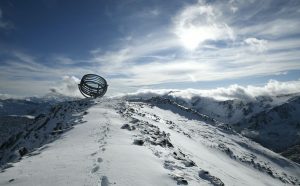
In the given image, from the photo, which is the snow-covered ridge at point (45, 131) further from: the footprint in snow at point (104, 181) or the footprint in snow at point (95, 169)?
the footprint in snow at point (104, 181)

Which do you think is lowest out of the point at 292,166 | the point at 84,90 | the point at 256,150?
the point at 292,166

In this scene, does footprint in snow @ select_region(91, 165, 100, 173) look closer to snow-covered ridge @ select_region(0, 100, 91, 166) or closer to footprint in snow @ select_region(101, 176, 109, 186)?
footprint in snow @ select_region(101, 176, 109, 186)

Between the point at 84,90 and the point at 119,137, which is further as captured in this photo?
the point at 84,90

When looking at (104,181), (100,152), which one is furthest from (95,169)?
(100,152)

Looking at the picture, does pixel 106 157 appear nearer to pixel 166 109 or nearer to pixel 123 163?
pixel 123 163

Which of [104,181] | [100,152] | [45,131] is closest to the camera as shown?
[104,181]

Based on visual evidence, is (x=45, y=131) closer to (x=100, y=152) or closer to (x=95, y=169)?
(x=100, y=152)

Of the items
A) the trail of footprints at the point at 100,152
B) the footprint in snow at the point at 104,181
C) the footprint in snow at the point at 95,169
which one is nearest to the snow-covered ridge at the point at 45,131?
the trail of footprints at the point at 100,152

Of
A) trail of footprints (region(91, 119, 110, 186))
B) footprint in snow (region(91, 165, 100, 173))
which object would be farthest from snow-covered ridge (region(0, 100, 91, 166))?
footprint in snow (region(91, 165, 100, 173))

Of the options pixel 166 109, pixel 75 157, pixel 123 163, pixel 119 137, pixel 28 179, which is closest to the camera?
pixel 28 179

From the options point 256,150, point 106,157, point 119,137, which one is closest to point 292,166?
point 256,150

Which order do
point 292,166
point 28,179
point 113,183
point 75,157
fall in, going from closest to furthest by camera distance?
1. point 113,183
2. point 28,179
3. point 75,157
4. point 292,166
